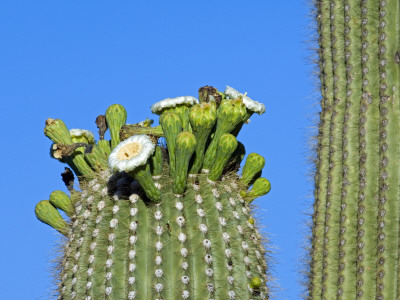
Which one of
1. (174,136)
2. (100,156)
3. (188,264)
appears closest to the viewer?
(188,264)

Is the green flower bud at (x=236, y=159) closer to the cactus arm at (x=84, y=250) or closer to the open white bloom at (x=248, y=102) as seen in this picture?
the open white bloom at (x=248, y=102)

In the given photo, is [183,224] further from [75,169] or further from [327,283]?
[327,283]

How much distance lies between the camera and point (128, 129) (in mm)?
3686

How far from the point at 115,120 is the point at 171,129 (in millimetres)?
492

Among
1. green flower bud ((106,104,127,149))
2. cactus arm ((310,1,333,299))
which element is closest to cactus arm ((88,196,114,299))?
green flower bud ((106,104,127,149))

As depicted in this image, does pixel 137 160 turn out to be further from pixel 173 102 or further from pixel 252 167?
pixel 252 167

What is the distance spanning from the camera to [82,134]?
4051mm

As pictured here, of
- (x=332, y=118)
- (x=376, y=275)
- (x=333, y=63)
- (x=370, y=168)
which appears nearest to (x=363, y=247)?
(x=376, y=275)

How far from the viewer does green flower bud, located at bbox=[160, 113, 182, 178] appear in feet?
11.5

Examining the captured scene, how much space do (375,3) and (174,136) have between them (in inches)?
61.9

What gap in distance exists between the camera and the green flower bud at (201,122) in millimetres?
3441

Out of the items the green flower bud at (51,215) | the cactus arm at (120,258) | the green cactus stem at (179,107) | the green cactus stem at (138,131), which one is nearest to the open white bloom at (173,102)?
the green cactus stem at (179,107)

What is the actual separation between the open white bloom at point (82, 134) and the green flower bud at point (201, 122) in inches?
31.8

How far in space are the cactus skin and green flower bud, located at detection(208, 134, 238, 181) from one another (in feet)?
2.94
